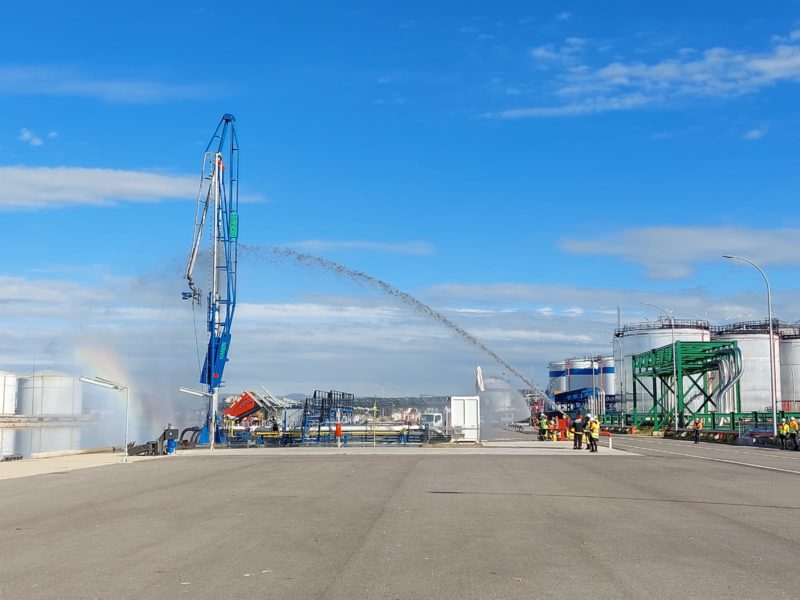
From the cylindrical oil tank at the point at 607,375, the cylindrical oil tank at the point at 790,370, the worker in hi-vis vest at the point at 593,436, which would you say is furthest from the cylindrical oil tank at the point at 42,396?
the worker in hi-vis vest at the point at 593,436

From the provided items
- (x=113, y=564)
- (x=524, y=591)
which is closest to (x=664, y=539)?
(x=524, y=591)

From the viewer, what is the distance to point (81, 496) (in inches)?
773

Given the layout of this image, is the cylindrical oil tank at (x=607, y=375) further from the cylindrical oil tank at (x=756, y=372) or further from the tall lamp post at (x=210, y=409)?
the tall lamp post at (x=210, y=409)

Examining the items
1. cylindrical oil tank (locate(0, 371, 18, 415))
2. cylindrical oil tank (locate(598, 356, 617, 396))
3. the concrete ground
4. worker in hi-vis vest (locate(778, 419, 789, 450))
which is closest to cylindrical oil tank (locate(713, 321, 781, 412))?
worker in hi-vis vest (locate(778, 419, 789, 450))

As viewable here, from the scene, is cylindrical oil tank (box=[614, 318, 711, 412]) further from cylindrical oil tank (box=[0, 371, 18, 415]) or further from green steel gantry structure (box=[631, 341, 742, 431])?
cylindrical oil tank (box=[0, 371, 18, 415])

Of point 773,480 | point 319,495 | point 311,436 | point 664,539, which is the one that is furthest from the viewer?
point 311,436

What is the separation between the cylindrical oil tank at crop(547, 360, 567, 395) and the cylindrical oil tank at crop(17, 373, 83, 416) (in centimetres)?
7982

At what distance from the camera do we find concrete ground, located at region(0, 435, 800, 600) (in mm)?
8891

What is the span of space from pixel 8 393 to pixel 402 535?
12738 centimetres

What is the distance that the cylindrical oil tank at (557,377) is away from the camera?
152125 millimetres

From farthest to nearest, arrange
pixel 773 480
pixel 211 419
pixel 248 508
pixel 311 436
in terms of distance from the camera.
Result: pixel 311 436
pixel 211 419
pixel 773 480
pixel 248 508

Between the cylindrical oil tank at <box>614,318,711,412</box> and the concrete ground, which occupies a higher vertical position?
the cylindrical oil tank at <box>614,318,711,412</box>

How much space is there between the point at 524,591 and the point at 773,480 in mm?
17325

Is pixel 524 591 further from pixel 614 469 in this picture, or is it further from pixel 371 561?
pixel 614 469
